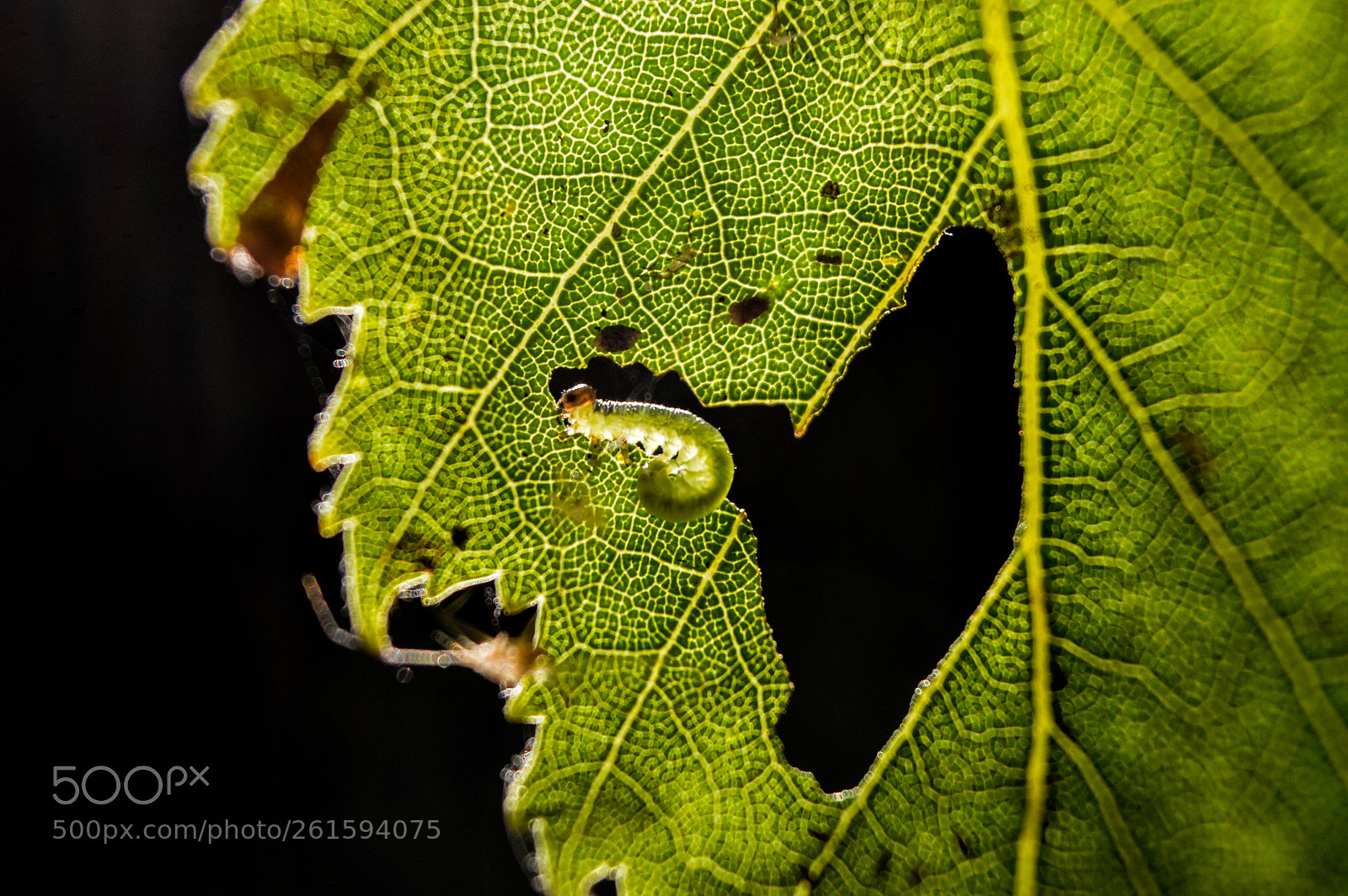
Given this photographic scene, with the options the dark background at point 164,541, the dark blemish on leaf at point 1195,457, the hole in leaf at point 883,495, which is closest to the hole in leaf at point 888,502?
the hole in leaf at point 883,495

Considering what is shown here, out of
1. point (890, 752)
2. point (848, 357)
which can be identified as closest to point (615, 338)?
point (848, 357)

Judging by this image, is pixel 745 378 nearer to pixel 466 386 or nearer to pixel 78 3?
pixel 466 386

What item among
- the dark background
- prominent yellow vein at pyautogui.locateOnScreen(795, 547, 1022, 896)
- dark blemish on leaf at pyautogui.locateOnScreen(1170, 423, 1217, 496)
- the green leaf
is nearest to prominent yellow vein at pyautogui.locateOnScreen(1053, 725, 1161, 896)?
the green leaf

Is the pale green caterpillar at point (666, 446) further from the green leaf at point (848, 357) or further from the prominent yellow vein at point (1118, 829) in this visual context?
the prominent yellow vein at point (1118, 829)

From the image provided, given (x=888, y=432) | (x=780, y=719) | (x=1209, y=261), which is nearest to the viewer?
(x=1209, y=261)

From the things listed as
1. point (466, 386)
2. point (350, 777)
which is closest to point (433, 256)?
point (466, 386)

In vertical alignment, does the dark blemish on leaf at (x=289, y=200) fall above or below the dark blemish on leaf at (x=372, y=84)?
below

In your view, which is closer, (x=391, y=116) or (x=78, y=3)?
(x=391, y=116)
